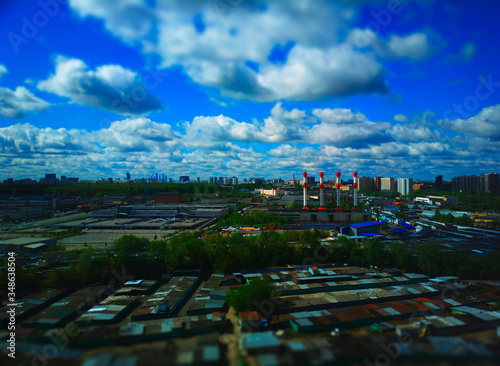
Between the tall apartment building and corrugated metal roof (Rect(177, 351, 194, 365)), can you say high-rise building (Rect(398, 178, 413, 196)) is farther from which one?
corrugated metal roof (Rect(177, 351, 194, 365))

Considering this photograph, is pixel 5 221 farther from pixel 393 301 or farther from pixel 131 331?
pixel 393 301

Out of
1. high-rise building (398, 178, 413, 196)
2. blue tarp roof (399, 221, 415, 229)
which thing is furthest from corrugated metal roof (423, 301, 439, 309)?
high-rise building (398, 178, 413, 196)

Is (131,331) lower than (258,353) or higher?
lower

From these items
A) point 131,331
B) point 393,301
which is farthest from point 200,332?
point 393,301

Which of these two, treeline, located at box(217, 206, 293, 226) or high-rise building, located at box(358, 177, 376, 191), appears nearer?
treeline, located at box(217, 206, 293, 226)

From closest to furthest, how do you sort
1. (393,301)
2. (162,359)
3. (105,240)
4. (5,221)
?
(162,359)
(393,301)
(105,240)
(5,221)

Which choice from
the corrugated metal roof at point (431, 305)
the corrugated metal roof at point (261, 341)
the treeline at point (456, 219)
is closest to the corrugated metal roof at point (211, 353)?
the corrugated metal roof at point (261, 341)

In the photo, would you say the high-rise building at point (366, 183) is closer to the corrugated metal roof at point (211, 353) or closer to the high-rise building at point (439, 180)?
the high-rise building at point (439, 180)
